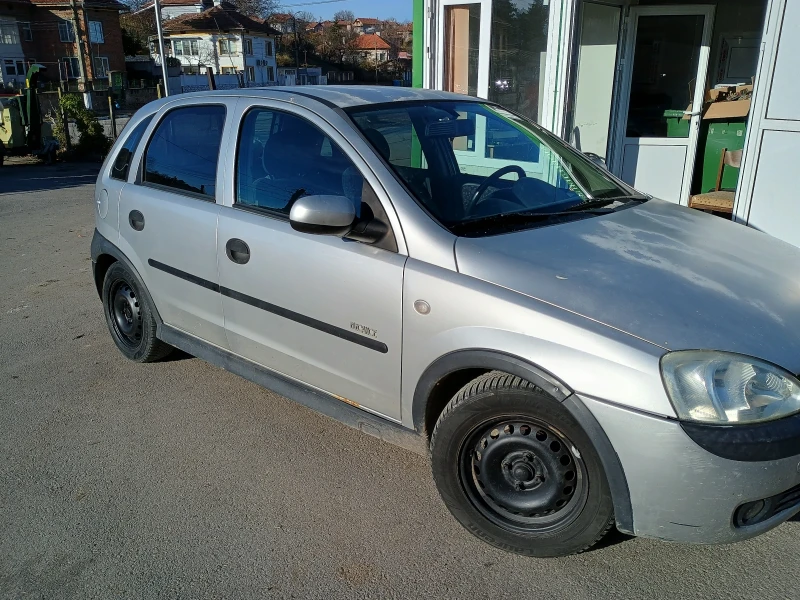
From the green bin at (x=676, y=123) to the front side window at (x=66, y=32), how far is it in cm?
6026

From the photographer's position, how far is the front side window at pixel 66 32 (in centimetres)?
5619

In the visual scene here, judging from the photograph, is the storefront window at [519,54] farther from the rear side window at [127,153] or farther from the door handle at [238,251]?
the door handle at [238,251]

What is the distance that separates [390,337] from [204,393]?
→ 183cm

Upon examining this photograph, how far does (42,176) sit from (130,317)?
1225cm

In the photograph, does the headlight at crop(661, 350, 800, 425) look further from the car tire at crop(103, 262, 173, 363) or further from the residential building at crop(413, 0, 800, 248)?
the residential building at crop(413, 0, 800, 248)

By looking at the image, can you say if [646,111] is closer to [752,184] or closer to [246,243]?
A: [752,184]

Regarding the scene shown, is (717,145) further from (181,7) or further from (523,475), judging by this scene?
(181,7)

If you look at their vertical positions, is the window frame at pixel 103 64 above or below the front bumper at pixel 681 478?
above

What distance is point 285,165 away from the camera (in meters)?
3.34

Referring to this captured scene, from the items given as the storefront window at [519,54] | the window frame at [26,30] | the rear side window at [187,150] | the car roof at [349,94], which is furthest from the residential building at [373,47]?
the car roof at [349,94]

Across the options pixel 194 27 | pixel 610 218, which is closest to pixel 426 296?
pixel 610 218

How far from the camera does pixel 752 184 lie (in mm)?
5848

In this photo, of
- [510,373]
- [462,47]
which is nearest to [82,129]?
[462,47]

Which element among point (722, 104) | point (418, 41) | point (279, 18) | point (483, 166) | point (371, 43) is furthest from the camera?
point (371, 43)
